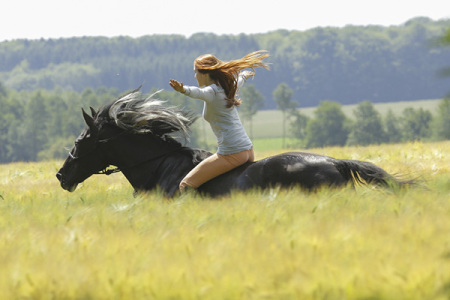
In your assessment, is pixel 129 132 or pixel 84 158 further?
pixel 84 158

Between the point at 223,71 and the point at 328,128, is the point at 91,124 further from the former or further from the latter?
the point at 328,128

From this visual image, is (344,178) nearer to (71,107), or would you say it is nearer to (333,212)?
(333,212)

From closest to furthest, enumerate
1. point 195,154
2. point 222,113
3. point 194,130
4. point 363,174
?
point 363,174, point 222,113, point 195,154, point 194,130

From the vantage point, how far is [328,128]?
6260 inches

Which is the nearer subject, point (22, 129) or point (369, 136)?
point (369, 136)

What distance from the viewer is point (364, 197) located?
684cm

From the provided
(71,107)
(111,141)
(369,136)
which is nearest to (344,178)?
(111,141)

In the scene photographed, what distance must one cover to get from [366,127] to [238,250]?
149978 millimetres

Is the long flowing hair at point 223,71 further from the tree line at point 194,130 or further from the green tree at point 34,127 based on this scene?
→ the green tree at point 34,127

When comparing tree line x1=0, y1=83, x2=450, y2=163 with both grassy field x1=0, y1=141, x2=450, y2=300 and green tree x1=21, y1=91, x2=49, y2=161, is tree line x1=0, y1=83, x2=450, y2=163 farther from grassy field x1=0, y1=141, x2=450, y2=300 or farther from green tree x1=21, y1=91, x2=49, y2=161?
grassy field x1=0, y1=141, x2=450, y2=300

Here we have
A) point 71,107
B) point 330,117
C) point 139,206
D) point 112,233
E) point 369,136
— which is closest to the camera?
point 112,233

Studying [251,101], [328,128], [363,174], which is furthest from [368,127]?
[363,174]

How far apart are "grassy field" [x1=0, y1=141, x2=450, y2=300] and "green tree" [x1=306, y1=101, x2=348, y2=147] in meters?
152

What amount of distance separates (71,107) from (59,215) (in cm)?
17637
